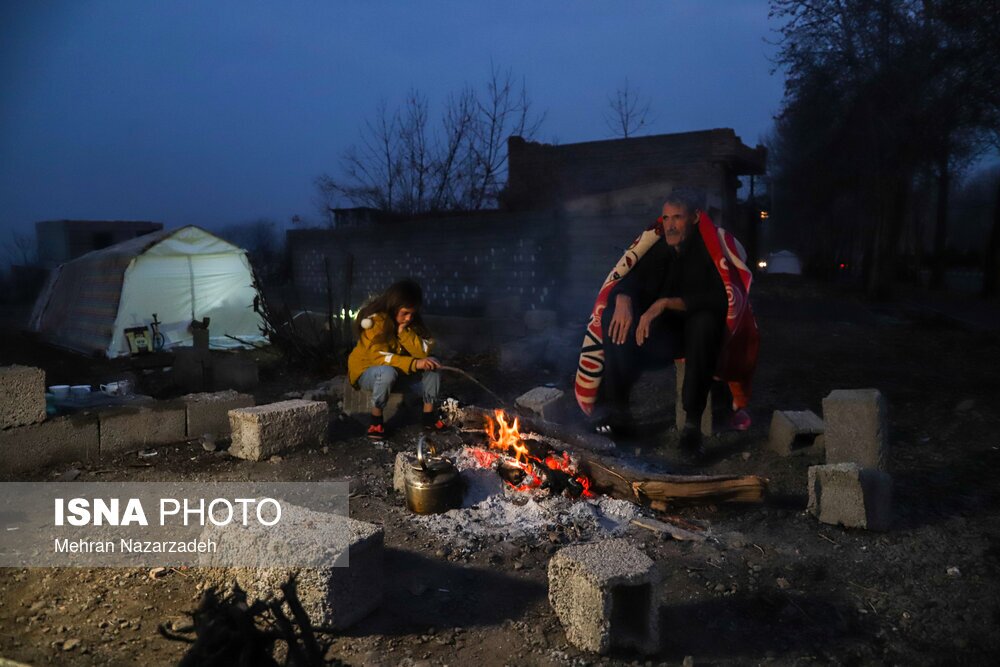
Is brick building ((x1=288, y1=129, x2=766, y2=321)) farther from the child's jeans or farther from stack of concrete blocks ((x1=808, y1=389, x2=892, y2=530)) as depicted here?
stack of concrete blocks ((x1=808, y1=389, x2=892, y2=530))

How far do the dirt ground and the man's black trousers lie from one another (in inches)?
16.4

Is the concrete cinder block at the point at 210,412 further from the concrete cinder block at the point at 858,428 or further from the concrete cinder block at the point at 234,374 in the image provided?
the concrete cinder block at the point at 858,428

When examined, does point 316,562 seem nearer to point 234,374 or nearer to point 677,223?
point 677,223

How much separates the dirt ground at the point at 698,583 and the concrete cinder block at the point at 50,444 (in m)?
0.12

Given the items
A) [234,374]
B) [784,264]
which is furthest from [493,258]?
[784,264]

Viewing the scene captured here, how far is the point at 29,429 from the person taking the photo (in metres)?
4.41

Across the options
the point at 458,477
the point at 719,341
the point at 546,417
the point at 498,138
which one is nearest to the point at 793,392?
the point at 719,341

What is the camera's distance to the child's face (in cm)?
523

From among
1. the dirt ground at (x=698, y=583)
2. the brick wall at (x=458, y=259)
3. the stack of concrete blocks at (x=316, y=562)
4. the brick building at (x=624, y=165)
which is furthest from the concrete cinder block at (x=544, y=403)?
the brick building at (x=624, y=165)

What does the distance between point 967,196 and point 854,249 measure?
1355 inches

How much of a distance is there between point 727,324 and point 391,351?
2.51 m

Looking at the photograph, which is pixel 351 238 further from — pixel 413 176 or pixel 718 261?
pixel 718 261

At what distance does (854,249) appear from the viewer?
34.8 meters

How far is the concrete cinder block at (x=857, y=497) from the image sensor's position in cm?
343
